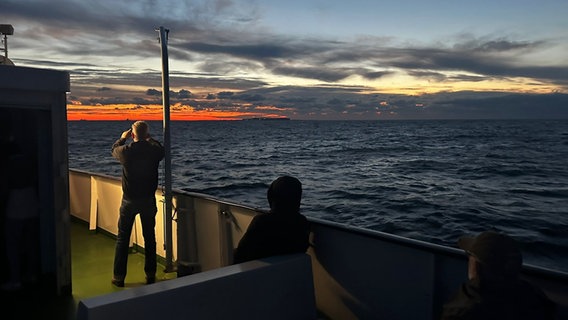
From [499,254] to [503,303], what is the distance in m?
0.21

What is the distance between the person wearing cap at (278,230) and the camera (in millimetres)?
3535

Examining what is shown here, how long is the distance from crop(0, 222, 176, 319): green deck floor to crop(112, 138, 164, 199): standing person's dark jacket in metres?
0.97

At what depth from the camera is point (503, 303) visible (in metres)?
2.14

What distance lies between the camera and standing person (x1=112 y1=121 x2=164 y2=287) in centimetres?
472

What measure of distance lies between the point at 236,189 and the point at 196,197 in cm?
2198

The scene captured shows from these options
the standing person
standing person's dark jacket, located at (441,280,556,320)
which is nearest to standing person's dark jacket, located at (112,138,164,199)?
the standing person

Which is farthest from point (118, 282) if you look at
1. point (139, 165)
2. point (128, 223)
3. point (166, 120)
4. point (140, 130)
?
point (166, 120)

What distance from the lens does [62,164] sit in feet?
14.7

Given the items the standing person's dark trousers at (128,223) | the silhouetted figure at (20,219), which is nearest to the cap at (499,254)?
the standing person's dark trousers at (128,223)

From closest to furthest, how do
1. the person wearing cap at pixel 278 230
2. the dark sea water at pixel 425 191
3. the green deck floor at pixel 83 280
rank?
the person wearing cap at pixel 278 230 < the green deck floor at pixel 83 280 < the dark sea water at pixel 425 191

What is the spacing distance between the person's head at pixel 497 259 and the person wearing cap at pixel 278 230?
1.57 meters

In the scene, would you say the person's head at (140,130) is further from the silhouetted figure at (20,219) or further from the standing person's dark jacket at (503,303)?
the standing person's dark jacket at (503,303)

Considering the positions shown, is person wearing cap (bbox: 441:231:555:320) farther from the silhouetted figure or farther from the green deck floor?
the silhouetted figure

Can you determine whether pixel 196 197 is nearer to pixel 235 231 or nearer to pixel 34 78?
pixel 235 231
